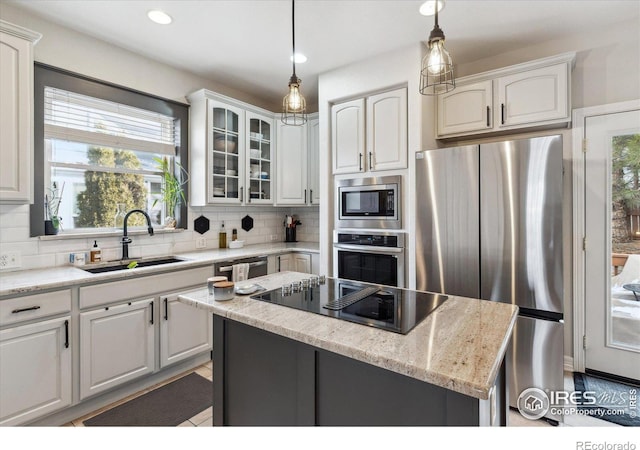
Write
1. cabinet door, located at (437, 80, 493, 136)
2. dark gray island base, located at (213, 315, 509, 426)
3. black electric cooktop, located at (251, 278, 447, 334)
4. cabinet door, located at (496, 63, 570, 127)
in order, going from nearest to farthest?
dark gray island base, located at (213, 315, 509, 426)
black electric cooktop, located at (251, 278, 447, 334)
cabinet door, located at (496, 63, 570, 127)
cabinet door, located at (437, 80, 493, 136)

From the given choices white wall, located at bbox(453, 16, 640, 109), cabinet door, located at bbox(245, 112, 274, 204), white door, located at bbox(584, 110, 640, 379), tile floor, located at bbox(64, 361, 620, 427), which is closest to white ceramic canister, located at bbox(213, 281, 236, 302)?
tile floor, located at bbox(64, 361, 620, 427)

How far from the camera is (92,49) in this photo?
2648mm

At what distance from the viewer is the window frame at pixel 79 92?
2375 millimetres

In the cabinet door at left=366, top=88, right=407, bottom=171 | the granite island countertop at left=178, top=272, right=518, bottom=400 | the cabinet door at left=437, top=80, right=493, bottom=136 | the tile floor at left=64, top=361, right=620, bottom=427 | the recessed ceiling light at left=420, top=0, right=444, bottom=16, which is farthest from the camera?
the cabinet door at left=366, top=88, right=407, bottom=171

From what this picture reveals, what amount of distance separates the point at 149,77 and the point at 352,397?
10.2 ft

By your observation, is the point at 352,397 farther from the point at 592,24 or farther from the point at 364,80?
the point at 592,24

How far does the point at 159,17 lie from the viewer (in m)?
2.38

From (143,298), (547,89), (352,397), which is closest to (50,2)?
(143,298)

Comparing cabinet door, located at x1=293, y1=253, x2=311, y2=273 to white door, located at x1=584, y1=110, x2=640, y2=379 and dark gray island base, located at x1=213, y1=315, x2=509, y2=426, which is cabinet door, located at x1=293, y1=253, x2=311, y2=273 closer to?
dark gray island base, located at x1=213, y1=315, x2=509, y2=426

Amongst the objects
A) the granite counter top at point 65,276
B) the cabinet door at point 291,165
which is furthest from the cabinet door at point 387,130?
the granite counter top at point 65,276

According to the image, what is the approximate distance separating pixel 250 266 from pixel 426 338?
2.23 metres

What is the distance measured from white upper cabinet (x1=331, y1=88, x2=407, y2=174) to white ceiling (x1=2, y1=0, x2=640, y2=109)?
1.33 feet

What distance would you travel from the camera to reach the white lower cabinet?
140 inches

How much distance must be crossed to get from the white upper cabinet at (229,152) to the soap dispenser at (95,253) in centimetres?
92
